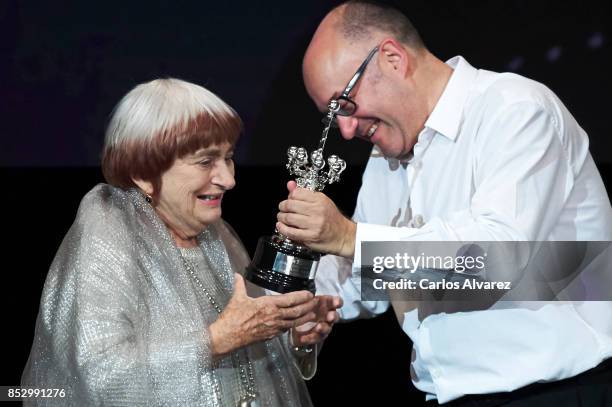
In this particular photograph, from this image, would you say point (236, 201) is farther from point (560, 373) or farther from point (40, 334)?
point (560, 373)

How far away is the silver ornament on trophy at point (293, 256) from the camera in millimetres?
2061

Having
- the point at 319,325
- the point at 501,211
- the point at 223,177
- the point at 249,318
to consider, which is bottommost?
the point at 319,325

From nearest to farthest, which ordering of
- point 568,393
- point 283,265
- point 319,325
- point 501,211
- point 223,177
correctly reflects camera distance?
point 501,211 → point 568,393 → point 283,265 → point 223,177 → point 319,325

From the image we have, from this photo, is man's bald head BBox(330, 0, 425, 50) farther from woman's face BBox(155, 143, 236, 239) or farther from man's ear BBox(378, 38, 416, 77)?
woman's face BBox(155, 143, 236, 239)

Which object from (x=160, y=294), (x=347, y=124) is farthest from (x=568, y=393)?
(x=160, y=294)

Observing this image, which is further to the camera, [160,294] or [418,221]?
[418,221]

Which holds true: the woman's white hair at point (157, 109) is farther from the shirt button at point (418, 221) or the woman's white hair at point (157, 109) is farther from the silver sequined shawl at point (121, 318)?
the shirt button at point (418, 221)

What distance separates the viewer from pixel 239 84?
3.62 meters

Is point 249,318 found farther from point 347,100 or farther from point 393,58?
point 393,58

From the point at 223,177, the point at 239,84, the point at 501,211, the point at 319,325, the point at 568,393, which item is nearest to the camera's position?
the point at 501,211

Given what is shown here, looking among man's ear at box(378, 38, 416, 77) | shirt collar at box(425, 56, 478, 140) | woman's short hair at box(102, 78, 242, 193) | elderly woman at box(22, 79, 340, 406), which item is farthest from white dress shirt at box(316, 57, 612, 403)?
woman's short hair at box(102, 78, 242, 193)

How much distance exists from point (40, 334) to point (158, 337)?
0.93 ft

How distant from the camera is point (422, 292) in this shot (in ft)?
7.22

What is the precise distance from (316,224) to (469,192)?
0.39m
